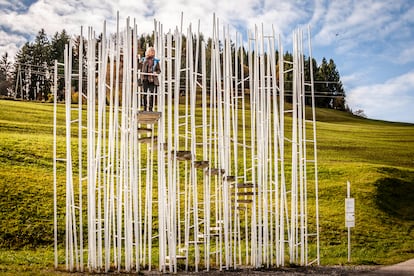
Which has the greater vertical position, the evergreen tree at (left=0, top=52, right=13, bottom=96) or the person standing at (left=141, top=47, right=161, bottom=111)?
the evergreen tree at (left=0, top=52, right=13, bottom=96)

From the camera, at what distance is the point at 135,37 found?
9422 millimetres

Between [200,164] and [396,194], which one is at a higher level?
[200,164]

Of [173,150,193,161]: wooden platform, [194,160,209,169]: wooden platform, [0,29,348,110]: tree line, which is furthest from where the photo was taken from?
[0,29,348,110]: tree line

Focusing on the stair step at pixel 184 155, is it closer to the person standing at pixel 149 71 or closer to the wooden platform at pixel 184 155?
the wooden platform at pixel 184 155

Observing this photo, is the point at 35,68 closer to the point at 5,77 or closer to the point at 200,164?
the point at 5,77

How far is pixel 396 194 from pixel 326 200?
314cm

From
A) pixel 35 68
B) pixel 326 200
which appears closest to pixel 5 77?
pixel 35 68

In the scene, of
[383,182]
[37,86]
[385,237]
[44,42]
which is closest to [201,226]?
[385,237]

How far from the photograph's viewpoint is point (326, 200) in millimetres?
19594

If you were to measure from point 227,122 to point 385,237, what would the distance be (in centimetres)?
878

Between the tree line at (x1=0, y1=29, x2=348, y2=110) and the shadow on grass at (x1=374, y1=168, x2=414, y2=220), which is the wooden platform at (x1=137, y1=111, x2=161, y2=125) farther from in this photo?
the tree line at (x1=0, y1=29, x2=348, y2=110)

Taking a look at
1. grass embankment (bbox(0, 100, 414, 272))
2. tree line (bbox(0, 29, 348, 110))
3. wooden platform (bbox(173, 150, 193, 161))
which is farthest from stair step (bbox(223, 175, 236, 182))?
tree line (bbox(0, 29, 348, 110))

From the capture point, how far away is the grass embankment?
13.8m

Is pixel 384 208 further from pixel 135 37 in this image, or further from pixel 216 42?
pixel 135 37
